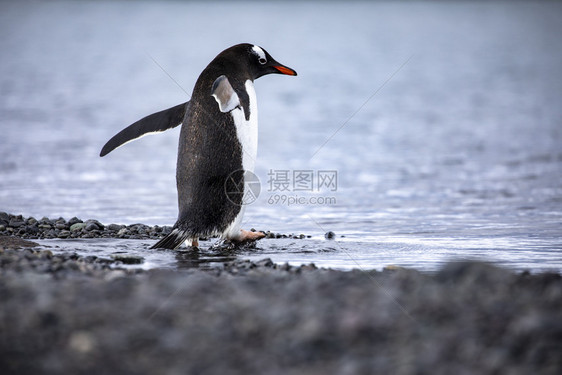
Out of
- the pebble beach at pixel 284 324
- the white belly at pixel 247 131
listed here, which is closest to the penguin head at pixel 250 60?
the white belly at pixel 247 131

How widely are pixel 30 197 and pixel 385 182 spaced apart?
4051mm

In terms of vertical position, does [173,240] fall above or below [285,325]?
above

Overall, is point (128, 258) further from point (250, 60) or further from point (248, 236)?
point (250, 60)

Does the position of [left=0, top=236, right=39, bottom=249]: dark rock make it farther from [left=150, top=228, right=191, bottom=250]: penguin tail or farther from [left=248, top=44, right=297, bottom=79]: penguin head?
[left=248, top=44, right=297, bottom=79]: penguin head

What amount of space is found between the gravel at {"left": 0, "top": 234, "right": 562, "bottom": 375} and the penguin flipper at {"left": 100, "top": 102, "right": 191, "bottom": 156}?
2577 millimetres

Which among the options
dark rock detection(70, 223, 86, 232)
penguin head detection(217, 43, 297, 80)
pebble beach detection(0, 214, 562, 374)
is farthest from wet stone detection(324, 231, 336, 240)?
pebble beach detection(0, 214, 562, 374)

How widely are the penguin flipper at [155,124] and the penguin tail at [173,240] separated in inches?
39.2

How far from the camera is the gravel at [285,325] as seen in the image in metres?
2.94

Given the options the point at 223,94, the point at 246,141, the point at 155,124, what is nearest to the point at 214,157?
the point at 246,141

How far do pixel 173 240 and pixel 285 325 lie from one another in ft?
8.85

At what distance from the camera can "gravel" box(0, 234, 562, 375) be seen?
2.94m

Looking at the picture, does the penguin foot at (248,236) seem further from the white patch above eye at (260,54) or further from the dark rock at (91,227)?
the white patch above eye at (260,54)

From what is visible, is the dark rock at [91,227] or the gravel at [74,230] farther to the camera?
the dark rock at [91,227]

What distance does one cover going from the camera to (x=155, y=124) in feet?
21.6
